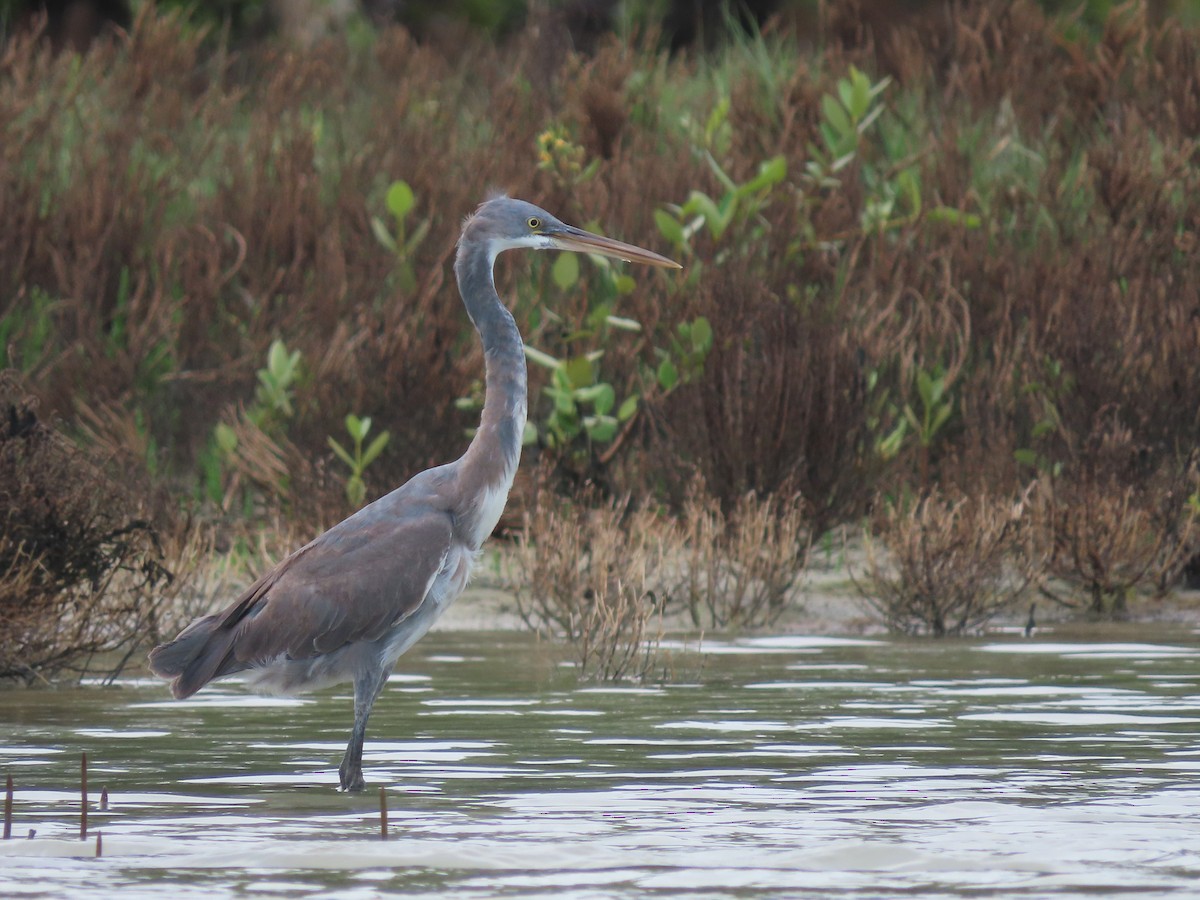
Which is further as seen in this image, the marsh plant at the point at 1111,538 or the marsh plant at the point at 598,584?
the marsh plant at the point at 1111,538

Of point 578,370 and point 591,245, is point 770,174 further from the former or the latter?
point 591,245

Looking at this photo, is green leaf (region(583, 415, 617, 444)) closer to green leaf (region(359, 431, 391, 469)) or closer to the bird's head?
green leaf (region(359, 431, 391, 469))

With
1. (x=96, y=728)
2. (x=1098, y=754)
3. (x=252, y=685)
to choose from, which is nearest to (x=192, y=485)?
(x=96, y=728)

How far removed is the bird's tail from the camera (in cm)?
658

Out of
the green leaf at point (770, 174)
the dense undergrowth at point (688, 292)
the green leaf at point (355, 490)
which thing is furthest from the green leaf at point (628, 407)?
the green leaf at point (770, 174)

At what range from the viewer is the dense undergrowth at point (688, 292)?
37.3 ft

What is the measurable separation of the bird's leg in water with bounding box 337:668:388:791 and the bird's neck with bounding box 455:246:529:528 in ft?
1.86

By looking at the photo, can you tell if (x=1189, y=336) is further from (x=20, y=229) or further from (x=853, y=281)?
(x=20, y=229)

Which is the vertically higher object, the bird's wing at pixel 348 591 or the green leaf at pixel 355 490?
the green leaf at pixel 355 490

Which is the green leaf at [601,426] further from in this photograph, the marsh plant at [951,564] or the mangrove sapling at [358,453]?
the marsh plant at [951,564]

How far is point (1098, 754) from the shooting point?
6.84m

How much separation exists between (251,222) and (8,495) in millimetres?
5446

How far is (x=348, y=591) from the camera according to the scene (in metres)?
6.46

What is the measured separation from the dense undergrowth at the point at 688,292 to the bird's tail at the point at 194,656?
134 inches
